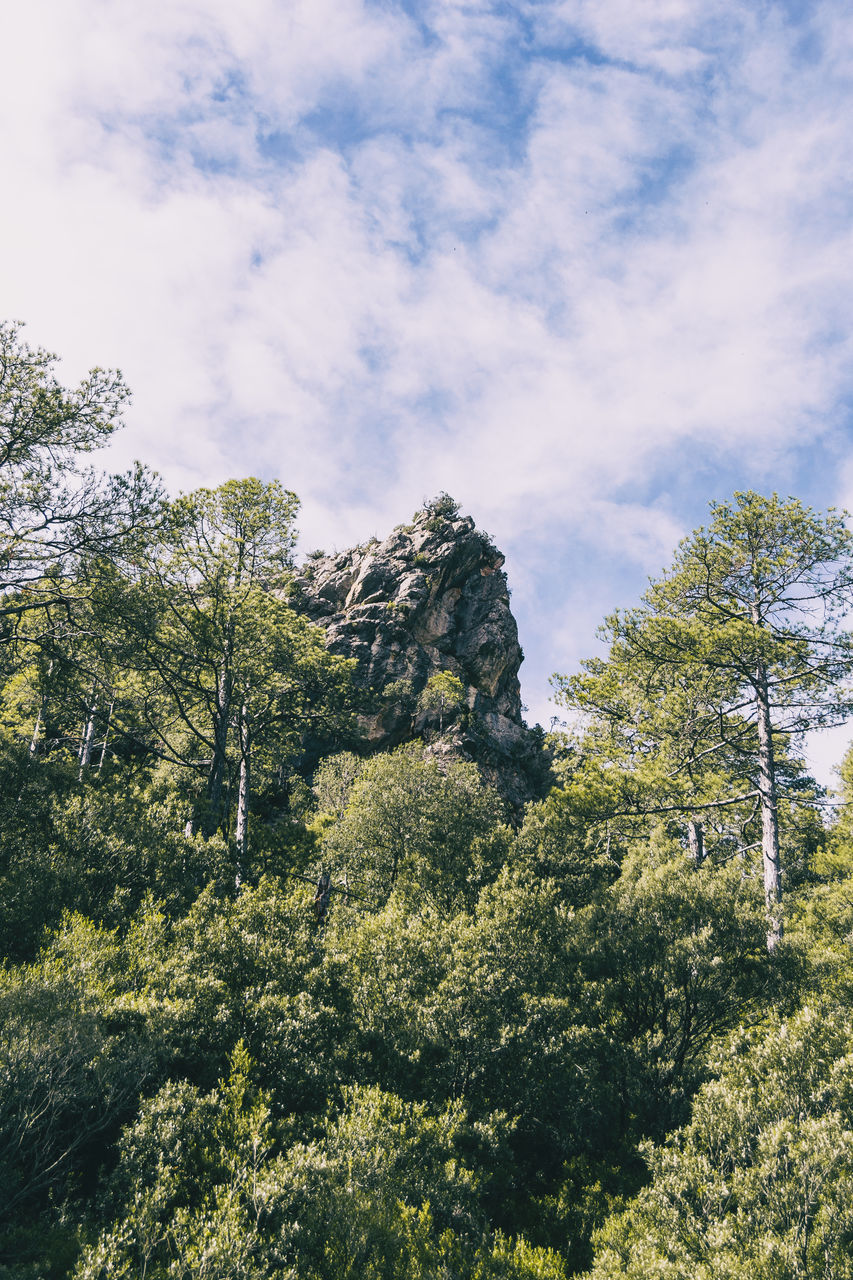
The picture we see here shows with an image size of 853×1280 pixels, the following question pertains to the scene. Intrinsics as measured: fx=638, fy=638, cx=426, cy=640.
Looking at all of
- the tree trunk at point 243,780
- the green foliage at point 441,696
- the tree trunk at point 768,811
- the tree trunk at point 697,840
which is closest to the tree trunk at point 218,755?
the tree trunk at point 243,780

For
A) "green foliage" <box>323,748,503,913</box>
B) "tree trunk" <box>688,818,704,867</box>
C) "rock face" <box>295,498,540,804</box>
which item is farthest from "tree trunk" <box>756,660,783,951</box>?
"rock face" <box>295,498,540,804</box>

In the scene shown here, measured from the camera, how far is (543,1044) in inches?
658

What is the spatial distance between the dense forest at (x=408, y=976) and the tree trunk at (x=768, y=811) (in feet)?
0.36

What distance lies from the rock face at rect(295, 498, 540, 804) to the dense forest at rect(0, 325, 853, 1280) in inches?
1308

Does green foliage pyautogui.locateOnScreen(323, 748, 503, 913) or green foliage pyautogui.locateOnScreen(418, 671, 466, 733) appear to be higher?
green foliage pyautogui.locateOnScreen(418, 671, 466, 733)

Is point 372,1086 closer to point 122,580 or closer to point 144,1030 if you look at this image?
point 144,1030

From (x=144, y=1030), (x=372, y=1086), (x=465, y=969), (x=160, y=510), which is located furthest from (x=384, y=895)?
(x=160, y=510)

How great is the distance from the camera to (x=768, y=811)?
65.6 ft

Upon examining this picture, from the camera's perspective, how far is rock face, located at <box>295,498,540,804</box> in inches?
2462

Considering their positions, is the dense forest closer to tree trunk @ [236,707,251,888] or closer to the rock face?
tree trunk @ [236,707,251,888]

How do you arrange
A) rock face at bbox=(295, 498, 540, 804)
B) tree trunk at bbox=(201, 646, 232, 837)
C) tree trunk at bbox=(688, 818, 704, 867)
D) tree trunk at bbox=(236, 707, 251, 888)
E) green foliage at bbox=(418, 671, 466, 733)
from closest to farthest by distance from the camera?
tree trunk at bbox=(201, 646, 232, 837) < tree trunk at bbox=(236, 707, 251, 888) < tree trunk at bbox=(688, 818, 704, 867) < green foliage at bbox=(418, 671, 466, 733) < rock face at bbox=(295, 498, 540, 804)

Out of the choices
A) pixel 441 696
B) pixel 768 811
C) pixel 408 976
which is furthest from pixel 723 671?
pixel 441 696

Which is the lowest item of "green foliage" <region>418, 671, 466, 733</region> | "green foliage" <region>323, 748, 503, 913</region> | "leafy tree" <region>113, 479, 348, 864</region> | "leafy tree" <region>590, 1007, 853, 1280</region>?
"leafy tree" <region>590, 1007, 853, 1280</region>

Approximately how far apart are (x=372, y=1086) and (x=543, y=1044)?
15.7ft
